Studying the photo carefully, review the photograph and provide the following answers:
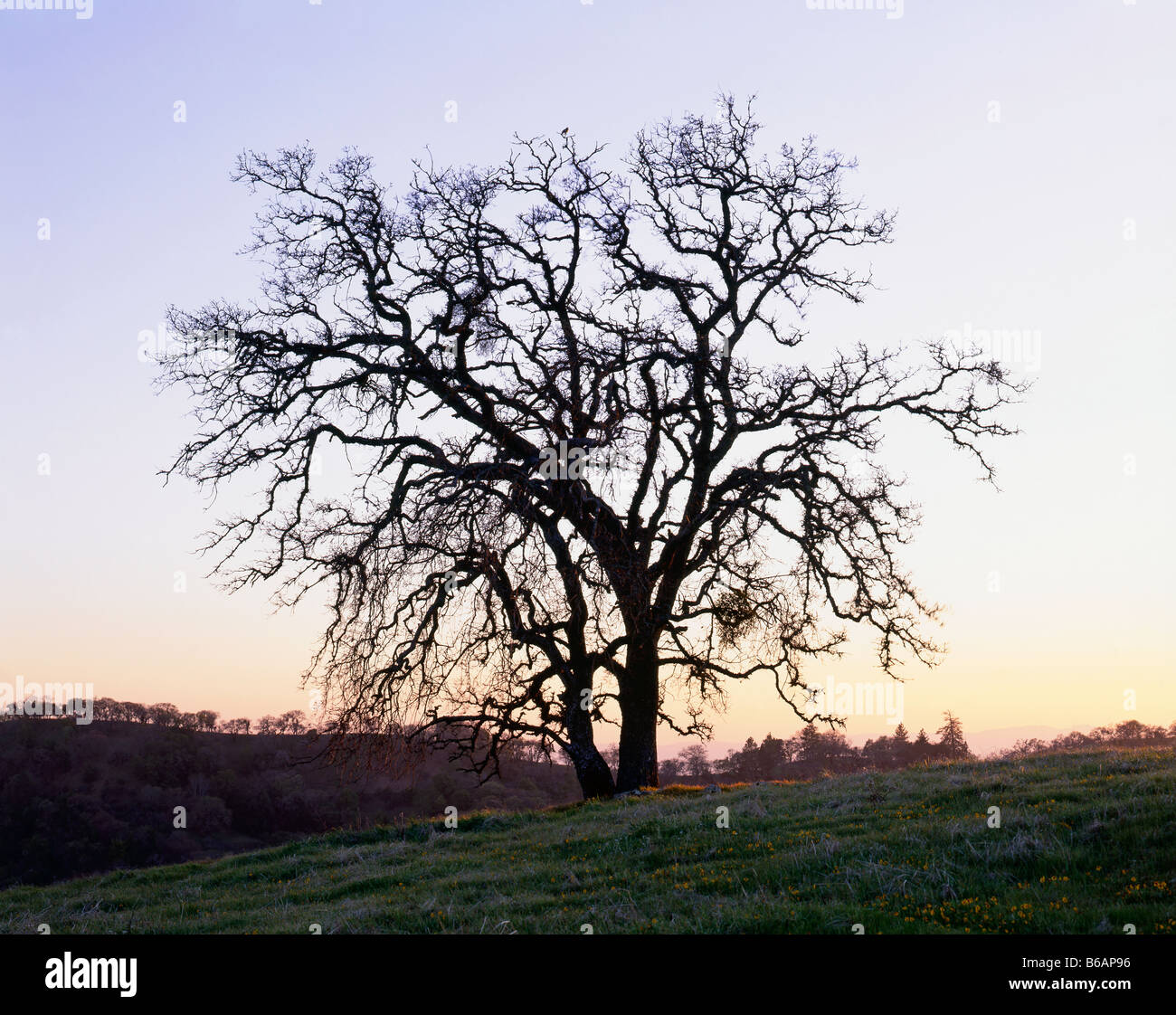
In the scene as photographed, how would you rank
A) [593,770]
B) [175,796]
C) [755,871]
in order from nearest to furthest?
[755,871]
[593,770]
[175,796]

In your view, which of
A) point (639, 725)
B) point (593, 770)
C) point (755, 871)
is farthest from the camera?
point (639, 725)

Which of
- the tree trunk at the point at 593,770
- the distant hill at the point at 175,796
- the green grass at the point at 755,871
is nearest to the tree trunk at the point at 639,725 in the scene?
the tree trunk at the point at 593,770

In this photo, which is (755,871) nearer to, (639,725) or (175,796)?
(639,725)

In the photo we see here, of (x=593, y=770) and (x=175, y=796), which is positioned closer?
(x=593, y=770)

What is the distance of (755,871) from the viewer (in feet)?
30.0

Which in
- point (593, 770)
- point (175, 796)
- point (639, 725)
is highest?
point (639, 725)

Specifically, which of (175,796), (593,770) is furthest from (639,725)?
(175,796)

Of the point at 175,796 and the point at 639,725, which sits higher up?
the point at 639,725

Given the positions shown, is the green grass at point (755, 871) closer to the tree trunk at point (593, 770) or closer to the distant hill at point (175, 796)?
the tree trunk at point (593, 770)

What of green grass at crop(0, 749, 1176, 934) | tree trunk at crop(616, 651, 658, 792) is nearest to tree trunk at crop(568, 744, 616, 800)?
tree trunk at crop(616, 651, 658, 792)

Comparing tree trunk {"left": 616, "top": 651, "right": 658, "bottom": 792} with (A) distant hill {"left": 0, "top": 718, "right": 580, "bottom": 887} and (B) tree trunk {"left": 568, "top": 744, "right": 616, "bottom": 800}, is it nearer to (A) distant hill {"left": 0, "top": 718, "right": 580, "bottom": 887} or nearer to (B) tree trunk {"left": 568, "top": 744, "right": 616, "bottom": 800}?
(B) tree trunk {"left": 568, "top": 744, "right": 616, "bottom": 800}

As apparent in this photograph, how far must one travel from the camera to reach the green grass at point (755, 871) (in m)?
7.52
